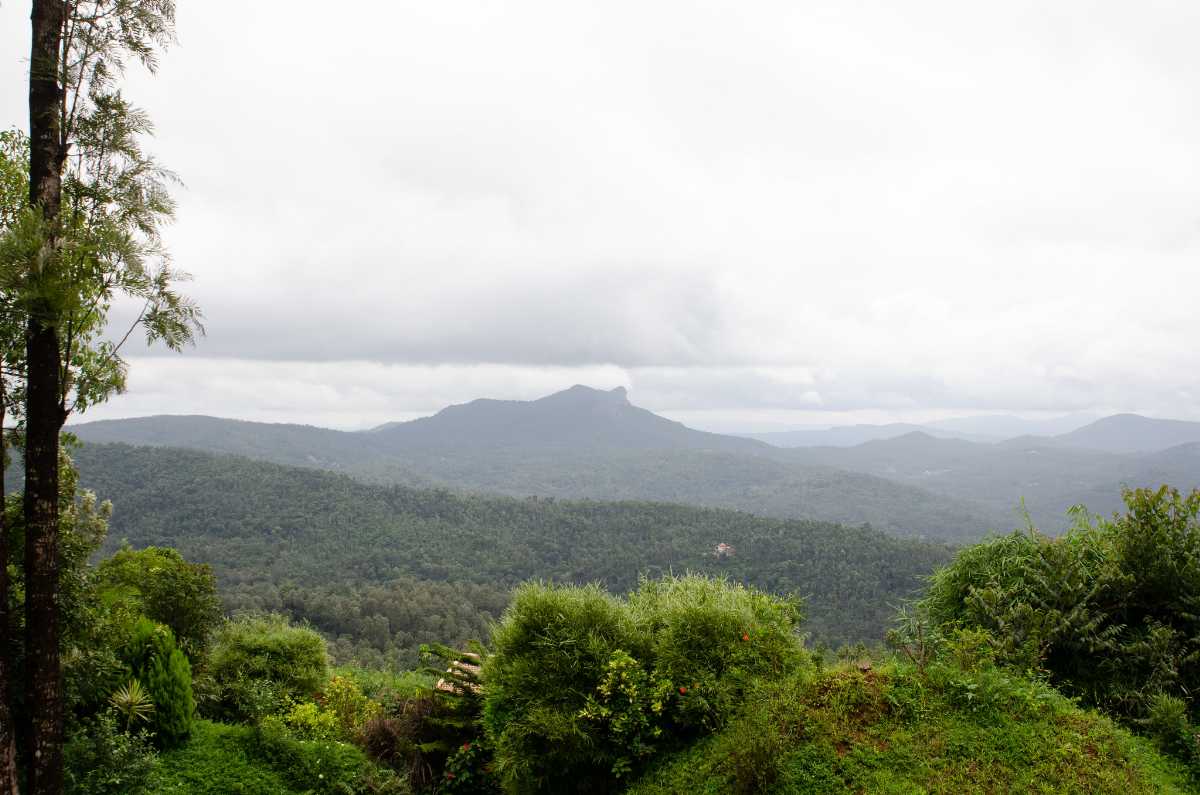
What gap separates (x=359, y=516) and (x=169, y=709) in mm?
91578

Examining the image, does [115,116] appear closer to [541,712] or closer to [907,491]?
[541,712]

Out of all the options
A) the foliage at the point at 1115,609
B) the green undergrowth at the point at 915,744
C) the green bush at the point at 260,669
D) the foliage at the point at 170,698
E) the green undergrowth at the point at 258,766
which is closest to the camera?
the green undergrowth at the point at 915,744

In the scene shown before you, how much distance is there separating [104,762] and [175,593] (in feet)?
15.5

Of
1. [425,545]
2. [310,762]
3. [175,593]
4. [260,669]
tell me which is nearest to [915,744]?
[310,762]

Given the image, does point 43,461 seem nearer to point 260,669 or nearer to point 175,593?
point 175,593

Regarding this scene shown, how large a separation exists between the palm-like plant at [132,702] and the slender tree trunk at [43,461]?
1.92m

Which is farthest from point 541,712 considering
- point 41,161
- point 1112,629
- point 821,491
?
point 821,491

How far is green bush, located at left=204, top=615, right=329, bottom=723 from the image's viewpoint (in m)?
10.2

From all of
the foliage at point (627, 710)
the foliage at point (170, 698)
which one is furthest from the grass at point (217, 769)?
the foliage at point (627, 710)

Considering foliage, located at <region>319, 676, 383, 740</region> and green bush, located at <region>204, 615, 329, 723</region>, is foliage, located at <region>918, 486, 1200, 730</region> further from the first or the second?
green bush, located at <region>204, 615, 329, 723</region>

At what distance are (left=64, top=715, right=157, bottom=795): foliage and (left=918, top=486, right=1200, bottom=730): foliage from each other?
33.6ft

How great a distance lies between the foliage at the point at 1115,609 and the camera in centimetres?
725

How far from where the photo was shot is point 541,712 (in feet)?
22.8

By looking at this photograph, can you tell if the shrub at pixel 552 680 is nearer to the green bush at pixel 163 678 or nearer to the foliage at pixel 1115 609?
the green bush at pixel 163 678
